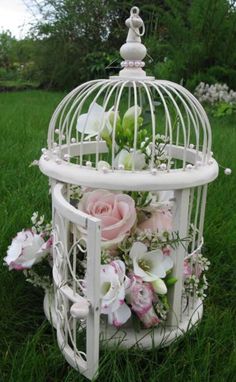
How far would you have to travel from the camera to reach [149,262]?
39.4 inches

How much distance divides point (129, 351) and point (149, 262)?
0.65 feet

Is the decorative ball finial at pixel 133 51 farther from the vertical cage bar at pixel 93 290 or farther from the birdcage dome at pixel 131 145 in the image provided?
the vertical cage bar at pixel 93 290

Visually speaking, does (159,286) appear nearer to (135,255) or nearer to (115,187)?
(135,255)

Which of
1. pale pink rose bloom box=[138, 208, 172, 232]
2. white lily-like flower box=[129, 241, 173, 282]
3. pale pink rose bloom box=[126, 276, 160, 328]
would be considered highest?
pale pink rose bloom box=[138, 208, 172, 232]

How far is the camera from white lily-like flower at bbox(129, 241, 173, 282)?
980 millimetres

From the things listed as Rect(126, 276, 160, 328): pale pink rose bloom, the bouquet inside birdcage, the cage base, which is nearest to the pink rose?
the bouquet inside birdcage

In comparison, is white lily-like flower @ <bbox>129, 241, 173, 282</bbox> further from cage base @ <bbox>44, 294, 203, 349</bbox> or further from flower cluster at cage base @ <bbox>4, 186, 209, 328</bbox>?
cage base @ <bbox>44, 294, 203, 349</bbox>

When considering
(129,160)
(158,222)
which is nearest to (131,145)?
(129,160)

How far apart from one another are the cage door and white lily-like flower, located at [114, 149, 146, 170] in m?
0.14

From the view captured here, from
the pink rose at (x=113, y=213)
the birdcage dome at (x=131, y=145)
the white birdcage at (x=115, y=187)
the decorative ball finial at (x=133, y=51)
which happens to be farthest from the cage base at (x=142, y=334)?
the decorative ball finial at (x=133, y=51)

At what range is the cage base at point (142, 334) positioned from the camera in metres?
1.01

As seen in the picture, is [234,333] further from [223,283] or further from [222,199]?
[222,199]

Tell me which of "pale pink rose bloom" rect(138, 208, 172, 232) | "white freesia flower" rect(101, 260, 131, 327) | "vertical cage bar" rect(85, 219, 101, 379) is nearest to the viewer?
"vertical cage bar" rect(85, 219, 101, 379)

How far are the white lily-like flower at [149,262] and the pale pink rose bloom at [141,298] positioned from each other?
Answer: 0.07 feet
